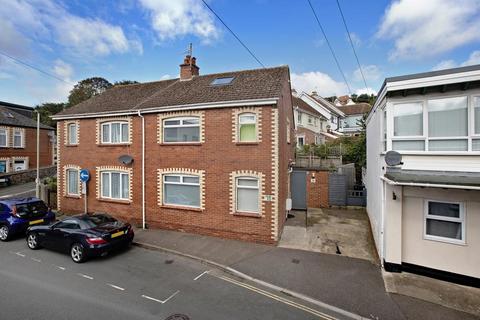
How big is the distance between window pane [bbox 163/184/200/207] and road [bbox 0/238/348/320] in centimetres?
296

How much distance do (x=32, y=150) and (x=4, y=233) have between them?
22.7m

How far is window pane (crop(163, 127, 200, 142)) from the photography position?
11.6 metres

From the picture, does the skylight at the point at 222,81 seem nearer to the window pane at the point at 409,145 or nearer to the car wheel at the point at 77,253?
the window pane at the point at 409,145

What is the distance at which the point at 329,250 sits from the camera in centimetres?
969

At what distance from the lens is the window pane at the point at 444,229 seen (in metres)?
7.24

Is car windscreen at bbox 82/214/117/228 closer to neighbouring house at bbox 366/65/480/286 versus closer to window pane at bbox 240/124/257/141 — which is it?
window pane at bbox 240/124/257/141

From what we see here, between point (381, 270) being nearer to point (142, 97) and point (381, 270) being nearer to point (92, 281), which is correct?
point (92, 281)

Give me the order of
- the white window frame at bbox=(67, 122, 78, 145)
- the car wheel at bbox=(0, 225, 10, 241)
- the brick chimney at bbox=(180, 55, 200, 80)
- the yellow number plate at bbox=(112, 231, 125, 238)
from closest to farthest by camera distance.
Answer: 1. the yellow number plate at bbox=(112, 231, 125, 238)
2. the car wheel at bbox=(0, 225, 10, 241)
3. the white window frame at bbox=(67, 122, 78, 145)
4. the brick chimney at bbox=(180, 55, 200, 80)

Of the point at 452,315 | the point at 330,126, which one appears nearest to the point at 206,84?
the point at 452,315

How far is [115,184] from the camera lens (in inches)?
528

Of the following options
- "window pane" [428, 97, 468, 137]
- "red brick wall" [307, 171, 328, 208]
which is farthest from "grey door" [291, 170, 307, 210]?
"window pane" [428, 97, 468, 137]

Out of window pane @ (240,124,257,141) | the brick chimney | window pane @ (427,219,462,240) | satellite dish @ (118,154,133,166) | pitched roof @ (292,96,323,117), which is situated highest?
pitched roof @ (292,96,323,117)

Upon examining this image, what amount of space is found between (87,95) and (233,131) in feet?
157

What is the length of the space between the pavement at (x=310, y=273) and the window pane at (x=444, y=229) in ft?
6.45
